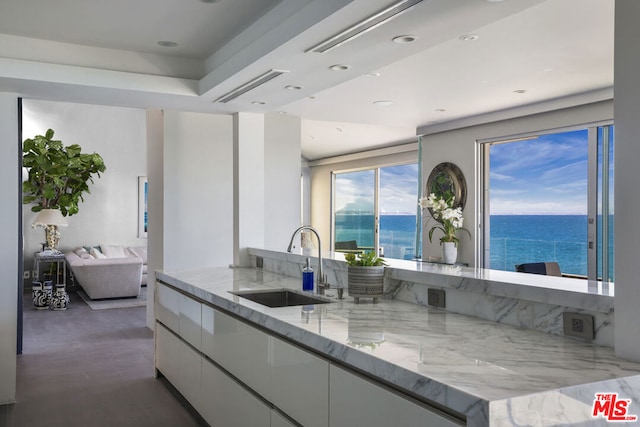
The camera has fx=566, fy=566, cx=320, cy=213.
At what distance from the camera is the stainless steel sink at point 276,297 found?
3363 mm

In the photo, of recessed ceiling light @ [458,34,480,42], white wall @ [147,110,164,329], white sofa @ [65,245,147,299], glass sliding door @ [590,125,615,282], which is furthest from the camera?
white sofa @ [65,245,147,299]

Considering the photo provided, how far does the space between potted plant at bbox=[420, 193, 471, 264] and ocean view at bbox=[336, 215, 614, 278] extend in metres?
3.45

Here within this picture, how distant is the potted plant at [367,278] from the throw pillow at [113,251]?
7.74m

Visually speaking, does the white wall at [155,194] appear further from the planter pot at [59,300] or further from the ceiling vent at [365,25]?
the ceiling vent at [365,25]

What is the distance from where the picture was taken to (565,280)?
2352 millimetres

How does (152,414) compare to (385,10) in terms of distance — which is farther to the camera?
(152,414)

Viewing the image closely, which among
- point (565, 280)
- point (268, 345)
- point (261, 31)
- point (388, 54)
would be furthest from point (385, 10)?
point (268, 345)

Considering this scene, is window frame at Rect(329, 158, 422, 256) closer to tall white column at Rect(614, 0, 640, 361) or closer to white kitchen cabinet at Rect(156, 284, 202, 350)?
white kitchen cabinet at Rect(156, 284, 202, 350)

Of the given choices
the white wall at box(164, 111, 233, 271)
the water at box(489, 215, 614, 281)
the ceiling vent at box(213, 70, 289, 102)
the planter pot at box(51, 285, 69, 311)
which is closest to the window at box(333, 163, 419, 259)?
the water at box(489, 215, 614, 281)

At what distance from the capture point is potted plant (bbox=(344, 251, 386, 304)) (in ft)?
9.53

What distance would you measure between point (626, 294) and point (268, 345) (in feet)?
4.85

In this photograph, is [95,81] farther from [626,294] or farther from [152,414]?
[626,294]

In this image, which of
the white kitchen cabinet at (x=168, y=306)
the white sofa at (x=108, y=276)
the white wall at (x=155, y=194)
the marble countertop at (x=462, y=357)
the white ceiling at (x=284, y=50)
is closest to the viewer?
the marble countertop at (x=462, y=357)

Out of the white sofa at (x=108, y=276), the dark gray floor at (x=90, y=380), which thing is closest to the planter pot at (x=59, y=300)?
the white sofa at (x=108, y=276)
